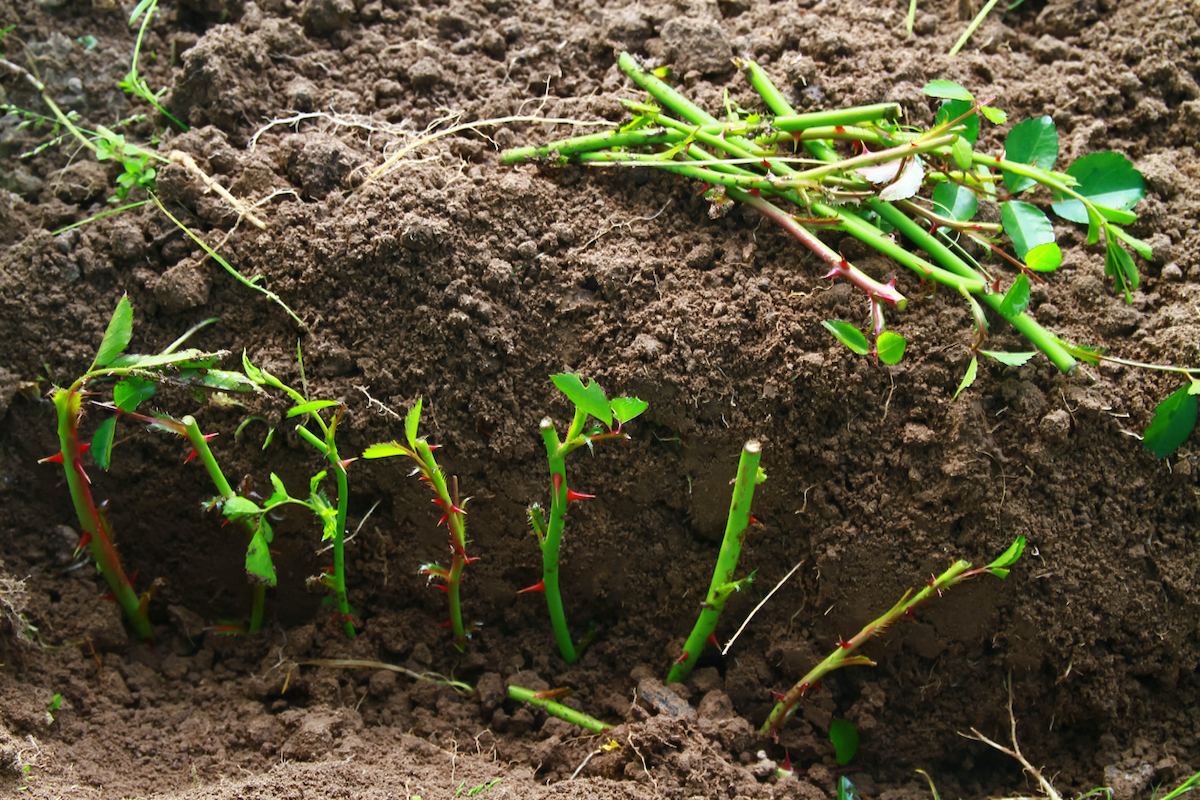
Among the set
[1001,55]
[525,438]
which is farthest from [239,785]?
[1001,55]

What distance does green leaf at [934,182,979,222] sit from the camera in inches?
53.7

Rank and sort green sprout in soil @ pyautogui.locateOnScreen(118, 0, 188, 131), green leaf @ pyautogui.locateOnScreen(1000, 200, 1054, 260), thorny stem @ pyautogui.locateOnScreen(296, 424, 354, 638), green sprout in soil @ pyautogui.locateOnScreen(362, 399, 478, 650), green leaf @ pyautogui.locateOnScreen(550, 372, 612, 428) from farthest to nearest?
green sprout in soil @ pyautogui.locateOnScreen(118, 0, 188, 131), green leaf @ pyautogui.locateOnScreen(1000, 200, 1054, 260), thorny stem @ pyautogui.locateOnScreen(296, 424, 354, 638), green sprout in soil @ pyautogui.locateOnScreen(362, 399, 478, 650), green leaf @ pyautogui.locateOnScreen(550, 372, 612, 428)

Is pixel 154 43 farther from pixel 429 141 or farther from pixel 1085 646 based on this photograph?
pixel 1085 646

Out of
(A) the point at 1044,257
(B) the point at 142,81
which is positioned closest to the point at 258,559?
(B) the point at 142,81

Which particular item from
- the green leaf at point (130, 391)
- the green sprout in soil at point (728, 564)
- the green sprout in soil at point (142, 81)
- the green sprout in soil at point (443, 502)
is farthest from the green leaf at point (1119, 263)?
the green sprout in soil at point (142, 81)

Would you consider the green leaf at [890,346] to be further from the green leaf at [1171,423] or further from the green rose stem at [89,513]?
the green rose stem at [89,513]

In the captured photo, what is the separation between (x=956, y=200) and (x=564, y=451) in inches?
31.6

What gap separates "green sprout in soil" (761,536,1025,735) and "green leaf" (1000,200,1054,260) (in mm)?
475

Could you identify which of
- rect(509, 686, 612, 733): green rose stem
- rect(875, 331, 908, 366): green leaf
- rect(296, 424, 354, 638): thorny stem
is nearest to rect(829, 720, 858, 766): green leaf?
rect(509, 686, 612, 733): green rose stem

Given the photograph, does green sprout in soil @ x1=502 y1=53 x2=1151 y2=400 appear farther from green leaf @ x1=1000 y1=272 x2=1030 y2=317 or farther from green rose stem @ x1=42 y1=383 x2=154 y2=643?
green rose stem @ x1=42 y1=383 x2=154 y2=643

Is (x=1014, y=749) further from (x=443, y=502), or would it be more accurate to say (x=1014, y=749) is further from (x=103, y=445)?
(x=103, y=445)

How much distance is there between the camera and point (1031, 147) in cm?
135

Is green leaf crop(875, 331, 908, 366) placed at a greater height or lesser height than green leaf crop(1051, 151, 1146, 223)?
lesser

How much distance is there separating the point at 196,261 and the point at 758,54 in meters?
1.13
